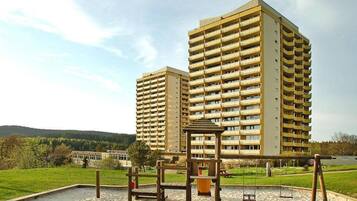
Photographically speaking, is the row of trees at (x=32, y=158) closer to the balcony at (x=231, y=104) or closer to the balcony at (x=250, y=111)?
the balcony at (x=231, y=104)

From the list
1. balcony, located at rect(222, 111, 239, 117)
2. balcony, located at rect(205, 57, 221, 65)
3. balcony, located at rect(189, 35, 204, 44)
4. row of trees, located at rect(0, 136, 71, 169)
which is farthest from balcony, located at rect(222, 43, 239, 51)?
row of trees, located at rect(0, 136, 71, 169)

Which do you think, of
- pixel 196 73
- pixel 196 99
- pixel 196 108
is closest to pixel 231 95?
pixel 196 99

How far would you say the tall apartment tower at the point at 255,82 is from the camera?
6756cm

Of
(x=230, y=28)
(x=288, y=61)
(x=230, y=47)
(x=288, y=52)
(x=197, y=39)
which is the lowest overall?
(x=288, y=61)

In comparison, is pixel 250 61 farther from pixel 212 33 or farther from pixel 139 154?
pixel 139 154

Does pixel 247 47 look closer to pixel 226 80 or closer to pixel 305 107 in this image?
pixel 226 80

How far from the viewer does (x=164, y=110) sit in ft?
395

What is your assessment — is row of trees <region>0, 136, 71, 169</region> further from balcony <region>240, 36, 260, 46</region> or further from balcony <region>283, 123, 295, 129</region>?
balcony <region>283, 123, 295, 129</region>

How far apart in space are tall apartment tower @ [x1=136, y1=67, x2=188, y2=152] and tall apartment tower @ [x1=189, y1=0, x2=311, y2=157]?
36.3 metres

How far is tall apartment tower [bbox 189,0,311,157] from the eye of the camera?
2660 inches

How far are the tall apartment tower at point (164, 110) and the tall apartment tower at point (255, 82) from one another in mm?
36272

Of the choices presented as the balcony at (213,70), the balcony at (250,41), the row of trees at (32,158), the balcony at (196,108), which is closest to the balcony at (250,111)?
the balcony at (213,70)

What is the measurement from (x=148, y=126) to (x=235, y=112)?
2328 inches

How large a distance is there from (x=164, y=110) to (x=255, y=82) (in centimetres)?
5618
